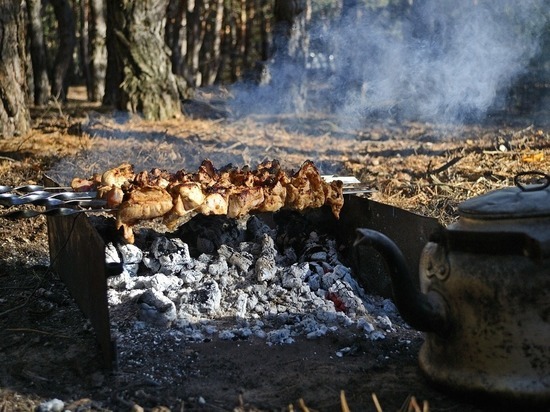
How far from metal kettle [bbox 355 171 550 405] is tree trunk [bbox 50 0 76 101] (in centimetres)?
1825

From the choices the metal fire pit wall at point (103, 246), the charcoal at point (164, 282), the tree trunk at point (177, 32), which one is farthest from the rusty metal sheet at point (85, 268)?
the tree trunk at point (177, 32)

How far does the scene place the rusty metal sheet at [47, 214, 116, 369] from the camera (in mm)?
4301

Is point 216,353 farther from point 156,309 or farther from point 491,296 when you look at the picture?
point 491,296

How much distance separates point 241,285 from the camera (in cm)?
593

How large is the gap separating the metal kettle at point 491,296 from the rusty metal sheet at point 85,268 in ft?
5.20

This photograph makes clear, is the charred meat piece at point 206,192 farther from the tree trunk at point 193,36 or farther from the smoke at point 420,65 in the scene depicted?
the tree trunk at point 193,36

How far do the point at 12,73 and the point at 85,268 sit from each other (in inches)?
316

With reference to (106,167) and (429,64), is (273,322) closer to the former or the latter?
(106,167)

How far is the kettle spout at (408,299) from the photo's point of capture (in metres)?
3.85

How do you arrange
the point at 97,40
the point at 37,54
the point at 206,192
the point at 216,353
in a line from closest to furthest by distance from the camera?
the point at 216,353, the point at 206,192, the point at 37,54, the point at 97,40

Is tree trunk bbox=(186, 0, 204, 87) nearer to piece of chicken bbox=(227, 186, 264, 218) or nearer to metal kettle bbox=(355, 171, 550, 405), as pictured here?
piece of chicken bbox=(227, 186, 264, 218)

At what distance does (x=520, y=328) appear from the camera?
366 centimetres

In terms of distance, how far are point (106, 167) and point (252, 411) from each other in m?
6.62

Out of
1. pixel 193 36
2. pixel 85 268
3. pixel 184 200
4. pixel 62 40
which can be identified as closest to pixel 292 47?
pixel 62 40
